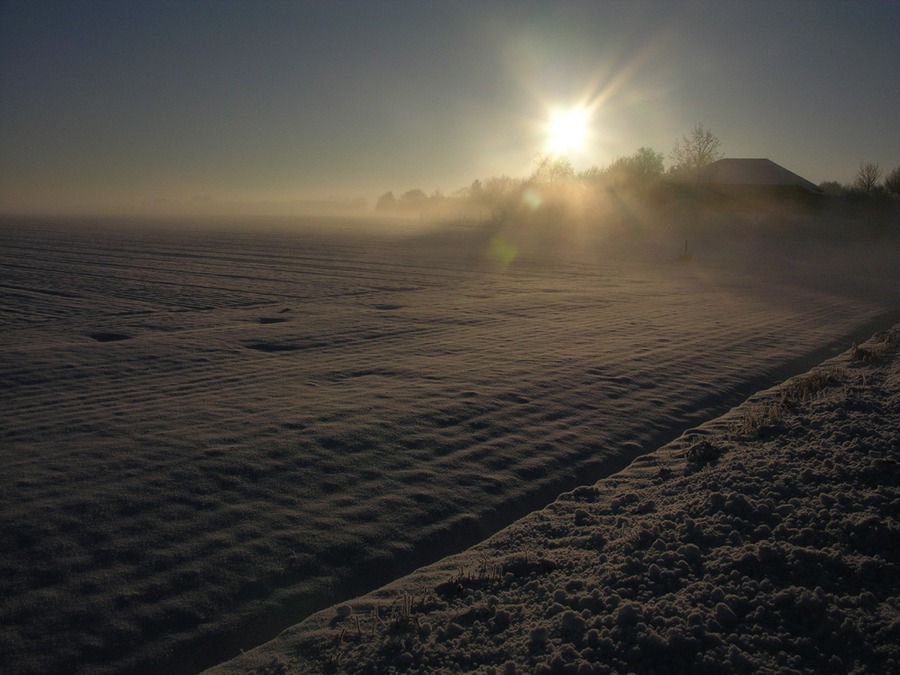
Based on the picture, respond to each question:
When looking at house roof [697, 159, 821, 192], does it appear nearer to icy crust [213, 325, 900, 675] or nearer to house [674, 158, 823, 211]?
house [674, 158, 823, 211]

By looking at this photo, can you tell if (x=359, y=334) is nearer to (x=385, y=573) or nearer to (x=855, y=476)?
(x=385, y=573)

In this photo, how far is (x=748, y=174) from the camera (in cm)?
4962

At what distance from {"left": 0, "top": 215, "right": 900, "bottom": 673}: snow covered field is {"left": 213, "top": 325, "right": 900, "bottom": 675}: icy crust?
0.33 meters

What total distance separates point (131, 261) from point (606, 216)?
125ft

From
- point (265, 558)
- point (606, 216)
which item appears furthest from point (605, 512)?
point (606, 216)

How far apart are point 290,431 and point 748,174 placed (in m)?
53.8

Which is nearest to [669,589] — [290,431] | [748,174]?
[290,431]

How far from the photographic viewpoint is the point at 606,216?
5031cm

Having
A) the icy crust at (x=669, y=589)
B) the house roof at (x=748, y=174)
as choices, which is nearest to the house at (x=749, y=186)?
the house roof at (x=748, y=174)

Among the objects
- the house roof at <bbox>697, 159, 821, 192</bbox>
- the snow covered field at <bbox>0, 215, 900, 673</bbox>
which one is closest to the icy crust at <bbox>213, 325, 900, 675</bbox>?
the snow covered field at <bbox>0, 215, 900, 673</bbox>

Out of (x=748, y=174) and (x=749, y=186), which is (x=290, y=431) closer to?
(x=749, y=186)

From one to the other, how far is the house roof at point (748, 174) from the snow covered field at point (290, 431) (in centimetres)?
3684

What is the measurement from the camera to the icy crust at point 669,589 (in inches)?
107

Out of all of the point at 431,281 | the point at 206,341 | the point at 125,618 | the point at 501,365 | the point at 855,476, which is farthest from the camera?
the point at 431,281
